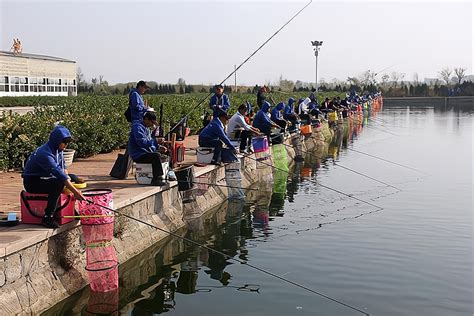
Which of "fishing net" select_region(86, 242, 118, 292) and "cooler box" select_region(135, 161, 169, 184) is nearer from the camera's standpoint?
"fishing net" select_region(86, 242, 118, 292)

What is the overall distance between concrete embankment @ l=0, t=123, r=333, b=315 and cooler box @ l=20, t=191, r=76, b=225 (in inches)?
7.2

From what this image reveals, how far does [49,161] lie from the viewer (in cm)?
702

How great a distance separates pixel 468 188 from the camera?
49.1 ft

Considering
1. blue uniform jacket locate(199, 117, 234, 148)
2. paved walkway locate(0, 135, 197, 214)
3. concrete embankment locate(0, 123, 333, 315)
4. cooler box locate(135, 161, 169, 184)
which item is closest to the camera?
concrete embankment locate(0, 123, 333, 315)

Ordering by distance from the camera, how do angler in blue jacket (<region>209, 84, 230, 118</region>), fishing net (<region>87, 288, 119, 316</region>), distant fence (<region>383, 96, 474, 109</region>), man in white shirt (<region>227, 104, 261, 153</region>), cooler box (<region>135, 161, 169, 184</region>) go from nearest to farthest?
fishing net (<region>87, 288, 119, 316</region>)
cooler box (<region>135, 161, 169, 184</region>)
man in white shirt (<region>227, 104, 261, 153</region>)
angler in blue jacket (<region>209, 84, 230, 118</region>)
distant fence (<region>383, 96, 474, 109</region>)

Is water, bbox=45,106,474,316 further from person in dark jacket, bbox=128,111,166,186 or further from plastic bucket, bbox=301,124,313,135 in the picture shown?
plastic bucket, bbox=301,124,313,135

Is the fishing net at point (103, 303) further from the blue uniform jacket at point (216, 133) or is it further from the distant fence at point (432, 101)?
the distant fence at point (432, 101)

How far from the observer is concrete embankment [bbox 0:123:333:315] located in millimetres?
6387

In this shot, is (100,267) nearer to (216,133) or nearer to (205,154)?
(216,133)

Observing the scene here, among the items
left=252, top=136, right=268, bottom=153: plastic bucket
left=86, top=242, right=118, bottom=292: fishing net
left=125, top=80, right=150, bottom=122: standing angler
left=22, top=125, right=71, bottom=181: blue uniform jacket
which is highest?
left=125, top=80, right=150, bottom=122: standing angler

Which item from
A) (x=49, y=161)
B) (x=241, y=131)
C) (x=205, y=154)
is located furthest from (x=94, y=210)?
(x=241, y=131)

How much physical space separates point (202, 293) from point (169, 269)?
3.57 ft

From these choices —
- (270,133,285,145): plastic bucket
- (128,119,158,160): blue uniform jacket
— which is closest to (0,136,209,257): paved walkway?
(128,119,158,160): blue uniform jacket

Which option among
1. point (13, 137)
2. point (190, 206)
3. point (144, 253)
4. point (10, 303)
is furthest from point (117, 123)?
point (10, 303)
